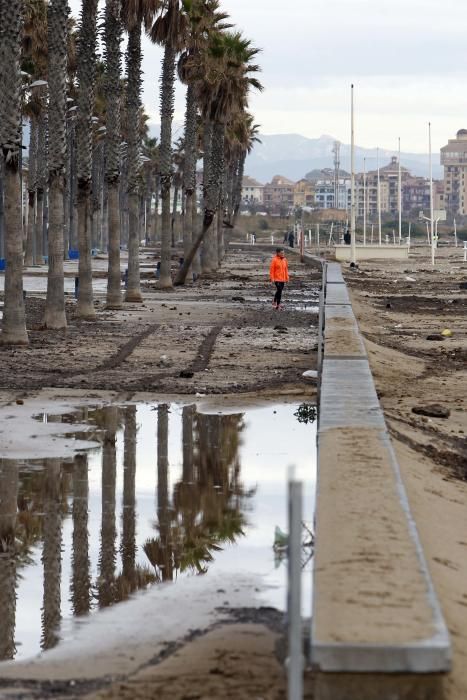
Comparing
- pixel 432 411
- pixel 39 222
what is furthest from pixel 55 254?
pixel 39 222

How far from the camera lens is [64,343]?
25047 millimetres

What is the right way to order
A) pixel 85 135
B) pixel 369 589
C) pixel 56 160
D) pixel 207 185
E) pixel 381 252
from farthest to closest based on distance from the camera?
pixel 381 252, pixel 207 185, pixel 85 135, pixel 56 160, pixel 369 589

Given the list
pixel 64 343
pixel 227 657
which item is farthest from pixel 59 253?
pixel 227 657

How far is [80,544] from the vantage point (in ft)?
30.3

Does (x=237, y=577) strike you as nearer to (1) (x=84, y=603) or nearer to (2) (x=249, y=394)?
(1) (x=84, y=603)

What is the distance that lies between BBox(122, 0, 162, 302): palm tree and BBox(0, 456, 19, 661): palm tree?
2412 centimetres

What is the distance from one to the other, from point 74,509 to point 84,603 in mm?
2607

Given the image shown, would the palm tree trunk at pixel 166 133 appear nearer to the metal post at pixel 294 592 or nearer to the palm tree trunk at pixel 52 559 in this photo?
the palm tree trunk at pixel 52 559

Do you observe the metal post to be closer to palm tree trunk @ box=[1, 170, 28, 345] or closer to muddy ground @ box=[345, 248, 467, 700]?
muddy ground @ box=[345, 248, 467, 700]

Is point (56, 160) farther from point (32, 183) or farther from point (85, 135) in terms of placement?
point (32, 183)

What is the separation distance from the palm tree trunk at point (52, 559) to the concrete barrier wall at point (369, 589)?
1.35 m

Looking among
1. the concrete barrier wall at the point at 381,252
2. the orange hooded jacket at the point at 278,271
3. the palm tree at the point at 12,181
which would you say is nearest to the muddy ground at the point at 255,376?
the palm tree at the point at 12,181

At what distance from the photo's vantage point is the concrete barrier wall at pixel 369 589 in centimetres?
533

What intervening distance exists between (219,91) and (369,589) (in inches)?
1847
